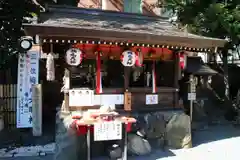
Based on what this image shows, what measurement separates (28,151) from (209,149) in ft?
19.2

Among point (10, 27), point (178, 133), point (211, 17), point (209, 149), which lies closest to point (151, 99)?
point (178, 133)

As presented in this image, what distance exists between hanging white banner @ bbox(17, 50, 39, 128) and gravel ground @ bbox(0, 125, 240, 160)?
8.85ft

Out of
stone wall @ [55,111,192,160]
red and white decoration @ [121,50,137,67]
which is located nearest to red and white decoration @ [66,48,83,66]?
→ red and white decoration @ [121,50,137,67]

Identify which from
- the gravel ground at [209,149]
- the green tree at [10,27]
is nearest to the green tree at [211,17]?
the gravel ground at [209,149]

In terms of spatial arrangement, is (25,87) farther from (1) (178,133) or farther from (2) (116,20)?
(1) (178,133)

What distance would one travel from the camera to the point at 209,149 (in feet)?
28.6

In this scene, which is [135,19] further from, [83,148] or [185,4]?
[83,148]

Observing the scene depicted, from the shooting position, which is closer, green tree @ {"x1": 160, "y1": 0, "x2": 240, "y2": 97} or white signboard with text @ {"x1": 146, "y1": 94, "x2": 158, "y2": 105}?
white signboard with text @ {"x1": 146, "y1": 94, "x2": 158, "y2": 105}

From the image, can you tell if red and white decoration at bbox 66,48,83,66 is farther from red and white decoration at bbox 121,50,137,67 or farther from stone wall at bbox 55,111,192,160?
stone wall at bbox 55,111,192,160

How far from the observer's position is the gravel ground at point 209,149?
25.8 ft

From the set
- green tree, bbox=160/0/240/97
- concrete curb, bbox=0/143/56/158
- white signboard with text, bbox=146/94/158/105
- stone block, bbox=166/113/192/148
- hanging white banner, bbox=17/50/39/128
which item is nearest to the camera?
concrete curb, bbox=0/143/56/158

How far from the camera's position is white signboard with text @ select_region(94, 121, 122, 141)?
6750 mm

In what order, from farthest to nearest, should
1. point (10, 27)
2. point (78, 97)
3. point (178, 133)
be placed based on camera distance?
point (10, 27) < point (178, 133) < point (78, 97)

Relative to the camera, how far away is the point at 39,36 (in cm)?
725
